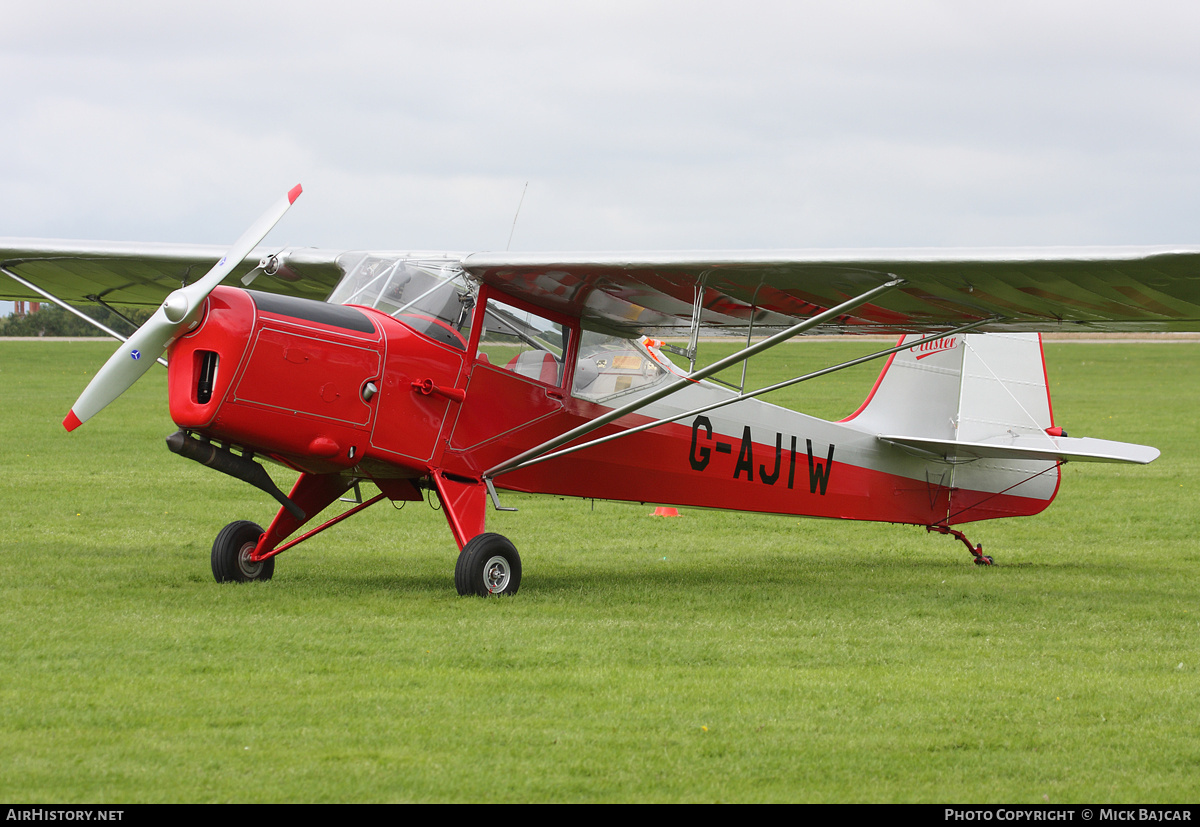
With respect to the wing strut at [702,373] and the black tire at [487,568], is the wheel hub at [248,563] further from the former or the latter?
the wing strut at [702,373]

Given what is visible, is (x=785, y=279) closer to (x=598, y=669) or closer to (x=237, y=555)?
(x=598, y=669)

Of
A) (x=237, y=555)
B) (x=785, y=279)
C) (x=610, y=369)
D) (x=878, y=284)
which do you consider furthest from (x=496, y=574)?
(x=878, y=284)

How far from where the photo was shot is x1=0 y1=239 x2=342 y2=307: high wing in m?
10.5

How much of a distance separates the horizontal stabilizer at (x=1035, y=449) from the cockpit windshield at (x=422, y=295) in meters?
4.93

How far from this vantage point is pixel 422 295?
29.8 ft

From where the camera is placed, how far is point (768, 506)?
1120cm

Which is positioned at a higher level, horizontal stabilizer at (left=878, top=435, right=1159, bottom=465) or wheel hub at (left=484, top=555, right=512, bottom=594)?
horizontal stabilizer at (left=878, top=435, right=1159, bottom=465)

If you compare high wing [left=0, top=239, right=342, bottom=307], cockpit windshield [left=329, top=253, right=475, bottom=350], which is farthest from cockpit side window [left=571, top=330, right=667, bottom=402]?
high wing [left=0, top=239, right=342, bottom=307]

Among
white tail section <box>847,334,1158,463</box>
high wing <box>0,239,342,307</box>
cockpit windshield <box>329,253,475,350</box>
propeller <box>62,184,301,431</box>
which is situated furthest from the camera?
white tail section <box>847,334,1158,463</box>

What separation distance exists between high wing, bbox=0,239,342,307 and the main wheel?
2.26 m

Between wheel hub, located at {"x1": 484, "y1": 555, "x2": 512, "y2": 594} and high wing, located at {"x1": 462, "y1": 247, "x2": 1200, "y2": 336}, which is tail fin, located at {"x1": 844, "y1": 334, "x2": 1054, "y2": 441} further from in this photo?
wheel hub, located at {"x1": 484, "y1": 555, "x2": 512, "y2": 594}

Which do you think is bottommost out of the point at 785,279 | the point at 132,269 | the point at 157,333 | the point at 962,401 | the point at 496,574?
the point at 496,574

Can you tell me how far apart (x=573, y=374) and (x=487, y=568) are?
2085 mm
